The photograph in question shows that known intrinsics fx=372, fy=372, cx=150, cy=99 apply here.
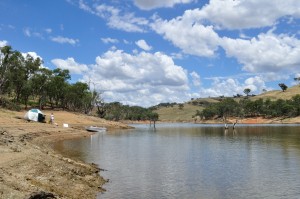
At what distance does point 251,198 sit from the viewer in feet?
90.2

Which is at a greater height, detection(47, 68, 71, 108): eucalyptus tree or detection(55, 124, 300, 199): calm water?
detection(47, 68, 71, 108): eucalyptus tree

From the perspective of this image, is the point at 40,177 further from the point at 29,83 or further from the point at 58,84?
the point at 58,84

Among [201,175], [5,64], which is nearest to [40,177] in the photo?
[201,175]

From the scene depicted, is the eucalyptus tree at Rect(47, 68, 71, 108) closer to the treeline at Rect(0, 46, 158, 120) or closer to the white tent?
the treeline at Rect(0, 46, 158, 120)

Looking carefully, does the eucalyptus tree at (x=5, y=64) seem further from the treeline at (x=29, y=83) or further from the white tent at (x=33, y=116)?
the white tent at (x=33, y=116)

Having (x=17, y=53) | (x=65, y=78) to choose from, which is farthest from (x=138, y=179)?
→ (x=65, y=78)

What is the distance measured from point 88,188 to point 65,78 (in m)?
132

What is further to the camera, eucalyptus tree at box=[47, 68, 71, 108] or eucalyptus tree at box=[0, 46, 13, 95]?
eucalyptus tree at box=[47, 68, 71, 108]

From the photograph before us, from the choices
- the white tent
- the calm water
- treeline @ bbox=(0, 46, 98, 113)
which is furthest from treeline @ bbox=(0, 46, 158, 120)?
the calm water

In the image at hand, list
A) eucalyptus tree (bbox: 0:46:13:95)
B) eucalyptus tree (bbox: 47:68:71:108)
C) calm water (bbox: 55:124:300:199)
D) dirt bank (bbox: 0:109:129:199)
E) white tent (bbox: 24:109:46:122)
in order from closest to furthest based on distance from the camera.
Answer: dirt bank (bbox: 0:109:129:199)
calm water (bbox: 55:124:300:199)
white tent (bbox: 24:109:46:122)
eucalyptus tree (bbox: 0:46:13:95)
eucalyptus tree (bbox: 47:68:71:108)

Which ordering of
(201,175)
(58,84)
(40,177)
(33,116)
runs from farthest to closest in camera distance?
(58,84) < (33,116) < (201,175) < (40,177)

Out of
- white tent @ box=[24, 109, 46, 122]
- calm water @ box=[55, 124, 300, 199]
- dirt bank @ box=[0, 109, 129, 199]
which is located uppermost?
white tent @ box=[24, 109, 46, 122]

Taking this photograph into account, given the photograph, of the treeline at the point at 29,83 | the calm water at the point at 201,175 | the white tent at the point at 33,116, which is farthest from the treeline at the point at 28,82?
the calm water at the point at 201,175

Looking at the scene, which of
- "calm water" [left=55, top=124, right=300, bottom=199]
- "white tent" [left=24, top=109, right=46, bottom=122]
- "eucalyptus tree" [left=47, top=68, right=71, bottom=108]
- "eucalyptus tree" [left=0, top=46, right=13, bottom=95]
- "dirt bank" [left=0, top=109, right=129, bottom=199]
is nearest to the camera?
"dirt bank" [left=0, top=109, right=129, bottom=199]
